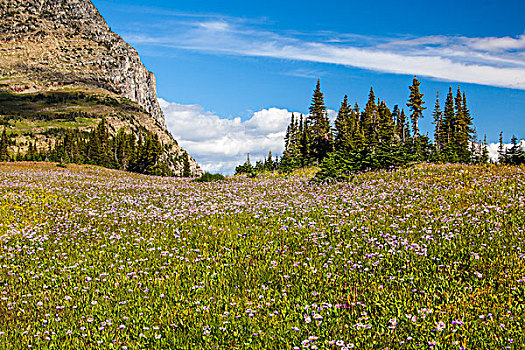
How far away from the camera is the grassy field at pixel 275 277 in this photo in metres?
5.51

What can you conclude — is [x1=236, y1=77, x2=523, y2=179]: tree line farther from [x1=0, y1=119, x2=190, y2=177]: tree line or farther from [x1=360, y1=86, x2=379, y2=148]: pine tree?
[x1=0, y1=119, x2=190, y2=177]: tree line

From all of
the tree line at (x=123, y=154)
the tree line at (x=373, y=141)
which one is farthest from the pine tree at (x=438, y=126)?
the tree line at (x=123, y=154)

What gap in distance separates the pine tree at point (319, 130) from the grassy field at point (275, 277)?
4504 centimetres

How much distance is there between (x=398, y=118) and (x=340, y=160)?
243 ft

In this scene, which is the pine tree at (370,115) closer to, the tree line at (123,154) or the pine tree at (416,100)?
the pine tree at (416,100)

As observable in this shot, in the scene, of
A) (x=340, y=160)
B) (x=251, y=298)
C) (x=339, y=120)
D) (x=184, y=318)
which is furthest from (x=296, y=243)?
(x=339, y=120)

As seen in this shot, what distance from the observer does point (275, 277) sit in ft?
24.6

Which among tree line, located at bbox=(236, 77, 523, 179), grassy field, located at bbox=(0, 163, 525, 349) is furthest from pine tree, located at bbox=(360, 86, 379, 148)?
grassy field, located at bbox=(0, 163, 525, 349)

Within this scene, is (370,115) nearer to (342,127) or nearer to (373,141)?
(342,127)

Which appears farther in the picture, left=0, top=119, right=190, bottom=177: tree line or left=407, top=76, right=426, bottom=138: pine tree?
left=0, top=119, right=190, bottom=177: tree line

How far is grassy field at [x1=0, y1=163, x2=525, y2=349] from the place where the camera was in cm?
551

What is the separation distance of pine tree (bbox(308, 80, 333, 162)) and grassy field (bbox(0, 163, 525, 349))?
45.0m

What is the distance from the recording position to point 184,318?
20.1 feet

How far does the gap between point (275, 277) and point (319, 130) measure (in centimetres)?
5816
